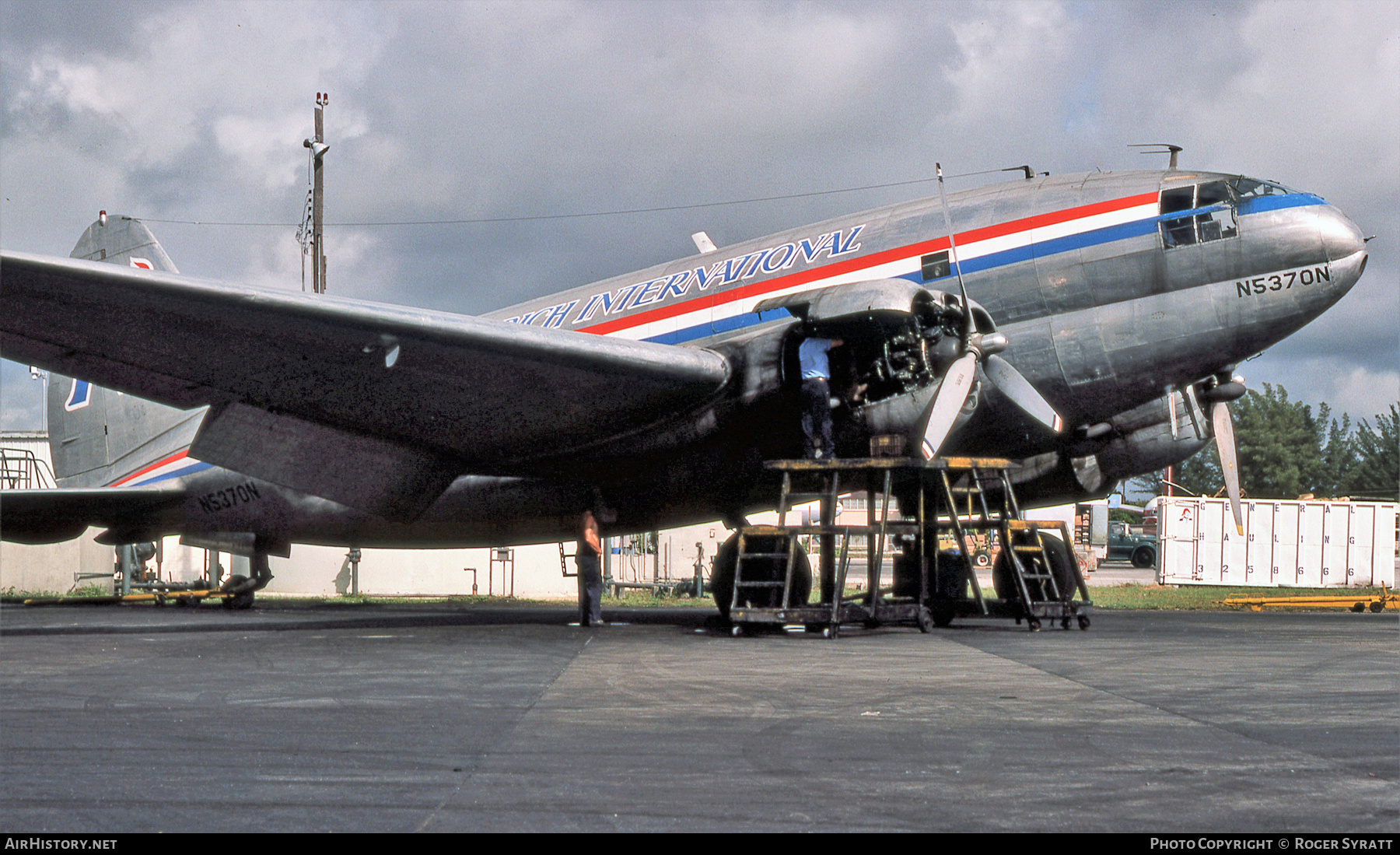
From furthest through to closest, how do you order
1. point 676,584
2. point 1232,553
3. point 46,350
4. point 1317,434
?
point 1317,434, point 1232,553, point 676,584, point 46,350

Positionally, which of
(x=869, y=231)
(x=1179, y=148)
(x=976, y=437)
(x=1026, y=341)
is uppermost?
(x=1179, y=148)

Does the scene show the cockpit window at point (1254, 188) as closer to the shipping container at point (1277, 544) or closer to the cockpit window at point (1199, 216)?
the cockpit window at point (1199, 216)

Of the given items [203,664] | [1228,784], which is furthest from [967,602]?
[1228,784]

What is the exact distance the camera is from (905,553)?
1499 centimetres

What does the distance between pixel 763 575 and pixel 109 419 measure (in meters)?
12.6

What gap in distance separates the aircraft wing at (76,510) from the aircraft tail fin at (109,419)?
2.83ft

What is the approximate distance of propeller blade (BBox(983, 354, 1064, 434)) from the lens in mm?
12766

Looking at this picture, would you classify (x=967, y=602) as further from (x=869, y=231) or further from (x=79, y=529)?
(x=79, y=529)

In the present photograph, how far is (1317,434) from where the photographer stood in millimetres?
109688

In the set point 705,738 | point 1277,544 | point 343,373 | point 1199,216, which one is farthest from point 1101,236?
point 1277,544

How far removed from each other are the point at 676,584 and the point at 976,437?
50.7ft

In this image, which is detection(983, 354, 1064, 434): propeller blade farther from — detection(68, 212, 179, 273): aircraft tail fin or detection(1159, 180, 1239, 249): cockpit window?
detection(68, 212, 179, 273): aircraft tail fin

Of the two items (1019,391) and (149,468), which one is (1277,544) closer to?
(1019,391)

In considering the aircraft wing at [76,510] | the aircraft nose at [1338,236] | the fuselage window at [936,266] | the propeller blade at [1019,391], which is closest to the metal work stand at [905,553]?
the propeller blade at [1019,391]
